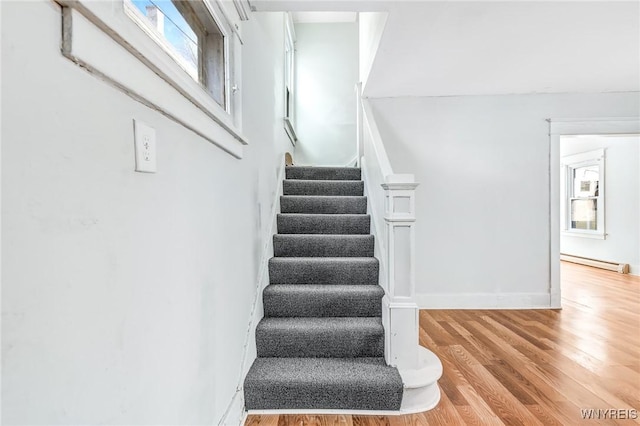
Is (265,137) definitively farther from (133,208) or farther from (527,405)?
(527,405)

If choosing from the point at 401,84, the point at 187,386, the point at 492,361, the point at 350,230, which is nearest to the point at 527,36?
the point at 401,84

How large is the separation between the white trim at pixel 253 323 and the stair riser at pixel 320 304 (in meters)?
0.09

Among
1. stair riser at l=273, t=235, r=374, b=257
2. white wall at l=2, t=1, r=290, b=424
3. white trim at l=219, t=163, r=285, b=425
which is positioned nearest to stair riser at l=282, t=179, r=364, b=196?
white trim at l=219, t=163, r=285, b=425

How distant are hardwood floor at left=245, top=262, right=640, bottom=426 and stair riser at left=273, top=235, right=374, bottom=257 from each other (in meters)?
0.89

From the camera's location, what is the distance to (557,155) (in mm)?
3332

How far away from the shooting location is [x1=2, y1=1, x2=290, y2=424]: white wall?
461mm

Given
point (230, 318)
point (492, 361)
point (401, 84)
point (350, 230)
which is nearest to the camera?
point (230, 318)

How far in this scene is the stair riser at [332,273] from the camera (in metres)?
2.30

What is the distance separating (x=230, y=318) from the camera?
1.50 m

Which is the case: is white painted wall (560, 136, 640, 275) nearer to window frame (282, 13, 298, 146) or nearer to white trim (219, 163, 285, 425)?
window frame (282, 13, 298, 146)

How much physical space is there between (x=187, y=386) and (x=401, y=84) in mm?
3008

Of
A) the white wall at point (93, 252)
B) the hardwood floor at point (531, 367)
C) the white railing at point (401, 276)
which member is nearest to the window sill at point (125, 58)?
the white wall at point (93, 252)

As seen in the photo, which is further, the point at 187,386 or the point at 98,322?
the point at 187,386

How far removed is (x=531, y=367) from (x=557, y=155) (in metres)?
2.33
